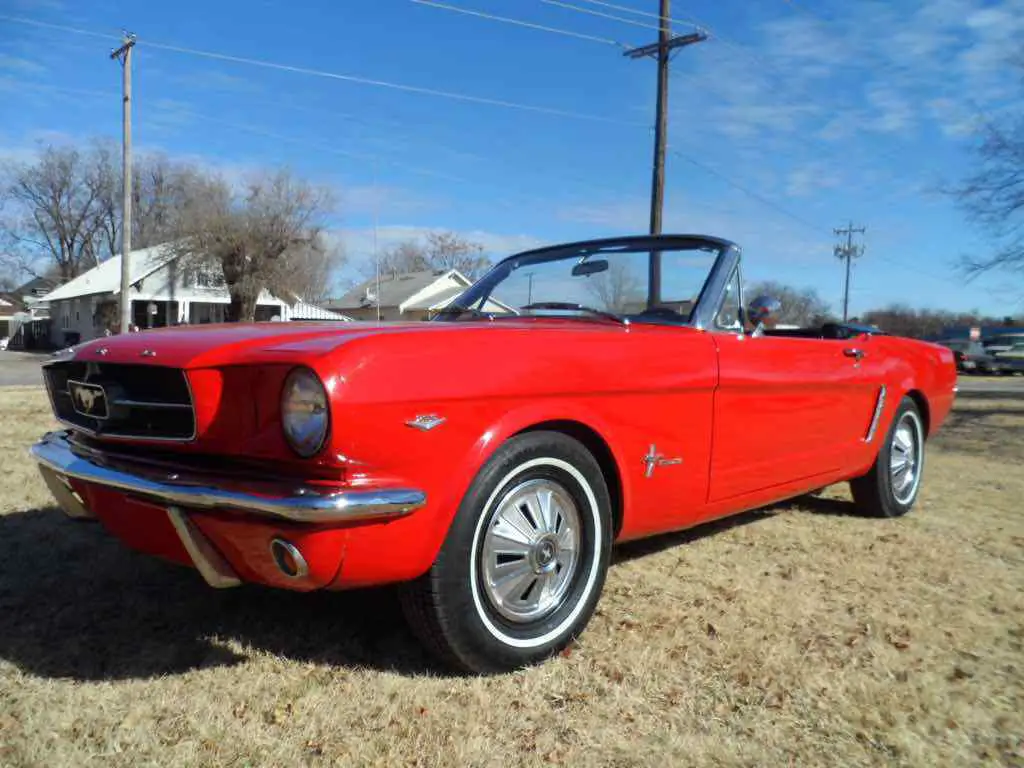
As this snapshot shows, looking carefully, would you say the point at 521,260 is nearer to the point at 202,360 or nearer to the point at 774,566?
the point at 774,566

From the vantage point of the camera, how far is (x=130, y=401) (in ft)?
8.37

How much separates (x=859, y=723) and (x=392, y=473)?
5.04 ft

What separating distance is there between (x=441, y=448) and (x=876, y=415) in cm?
317

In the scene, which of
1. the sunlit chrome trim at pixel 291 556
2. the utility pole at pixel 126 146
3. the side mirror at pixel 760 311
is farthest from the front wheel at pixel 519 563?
the utility pole at pixel 126 146

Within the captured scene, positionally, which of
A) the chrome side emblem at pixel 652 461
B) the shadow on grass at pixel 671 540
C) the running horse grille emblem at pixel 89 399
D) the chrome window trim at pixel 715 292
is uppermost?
the chrome window trim at pixel 715 292

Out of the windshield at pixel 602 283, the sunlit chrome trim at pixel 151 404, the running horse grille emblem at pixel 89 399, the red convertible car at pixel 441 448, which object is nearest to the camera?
the red convertible car at pixel 441 448

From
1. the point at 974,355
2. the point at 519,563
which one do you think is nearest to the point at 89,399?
the point at 519,563

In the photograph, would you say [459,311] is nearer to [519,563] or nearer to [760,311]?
[760,311]

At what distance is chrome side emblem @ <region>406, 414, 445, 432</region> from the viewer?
87.5 inches

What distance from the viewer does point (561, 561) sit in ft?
8.99

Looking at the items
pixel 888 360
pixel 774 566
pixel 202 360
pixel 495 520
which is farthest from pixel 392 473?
pixel 888 360

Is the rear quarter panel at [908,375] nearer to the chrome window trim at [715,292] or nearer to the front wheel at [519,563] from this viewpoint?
the chrome window trim at [715,292]

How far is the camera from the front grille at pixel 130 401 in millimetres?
2416

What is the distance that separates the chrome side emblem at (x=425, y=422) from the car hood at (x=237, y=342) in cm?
26
